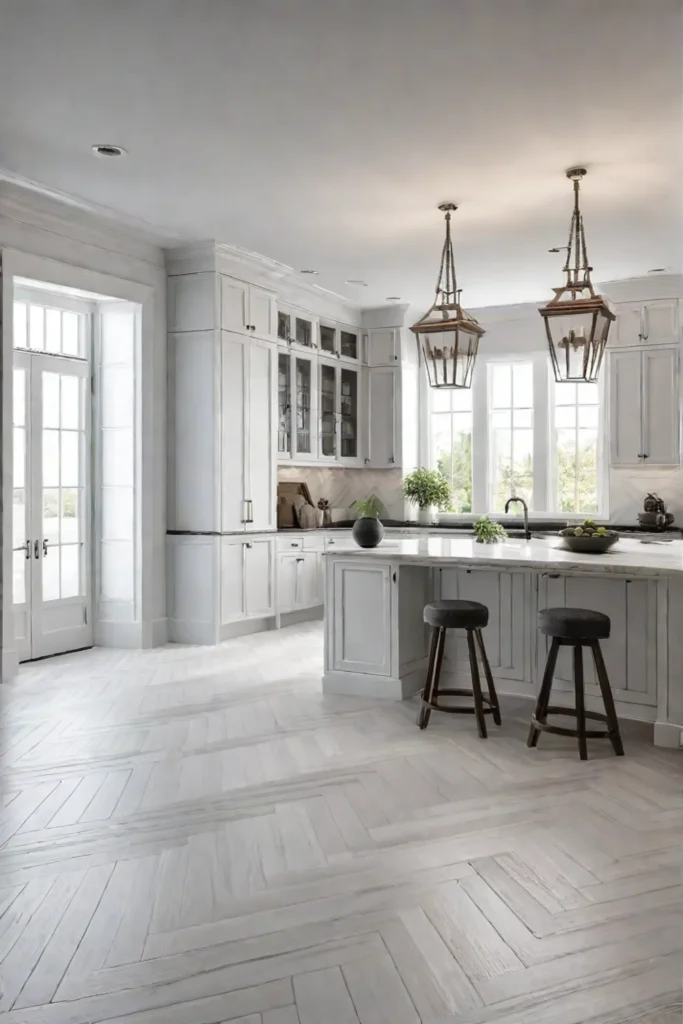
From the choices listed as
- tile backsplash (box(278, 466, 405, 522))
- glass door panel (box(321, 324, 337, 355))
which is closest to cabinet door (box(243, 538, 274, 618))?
tile backsplash (box(278, 466, 405, 522))

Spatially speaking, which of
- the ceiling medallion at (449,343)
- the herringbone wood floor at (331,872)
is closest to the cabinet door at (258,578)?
the herringbone wood floor at (331,872)

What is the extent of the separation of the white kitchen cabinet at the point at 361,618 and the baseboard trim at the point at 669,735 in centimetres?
149

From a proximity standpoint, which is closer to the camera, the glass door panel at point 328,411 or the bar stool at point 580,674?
the bar stool at point 580,674

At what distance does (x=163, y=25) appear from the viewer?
3205 mm

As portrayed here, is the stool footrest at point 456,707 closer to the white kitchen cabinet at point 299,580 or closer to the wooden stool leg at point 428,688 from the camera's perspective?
the wooden stool leg at point 428,688

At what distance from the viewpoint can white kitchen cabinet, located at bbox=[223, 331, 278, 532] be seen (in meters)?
6.47

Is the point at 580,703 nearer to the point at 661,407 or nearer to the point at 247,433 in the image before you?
the point at 247,433

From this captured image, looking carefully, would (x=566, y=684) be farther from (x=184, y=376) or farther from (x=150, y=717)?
(x=184, y=376)

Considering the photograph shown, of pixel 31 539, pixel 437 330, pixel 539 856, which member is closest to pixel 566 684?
pixel 539 856

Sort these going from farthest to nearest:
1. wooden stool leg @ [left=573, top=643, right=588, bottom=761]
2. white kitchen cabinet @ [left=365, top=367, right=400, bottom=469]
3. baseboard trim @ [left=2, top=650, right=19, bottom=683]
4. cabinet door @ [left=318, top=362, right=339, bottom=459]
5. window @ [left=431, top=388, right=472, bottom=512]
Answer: window @ [left=431, top=388, right=472, bottom=512], white kitchen cabinet @ [left=365, top=367, right=400, bottom=469], cabinet door @ [left=318, top=362, right=339, bottom=459], baseboard trim @ [left=2, top=650, right=19, bottom=683], wooden stool leg @ [left=573, top=643, right=588, bottom=761]

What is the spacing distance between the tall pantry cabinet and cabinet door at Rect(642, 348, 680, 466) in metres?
3.65

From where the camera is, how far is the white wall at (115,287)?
199 inches

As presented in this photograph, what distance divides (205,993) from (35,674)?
3785 mm

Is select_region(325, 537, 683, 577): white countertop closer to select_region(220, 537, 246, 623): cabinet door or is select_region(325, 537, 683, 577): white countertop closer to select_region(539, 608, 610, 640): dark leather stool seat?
select_region(539, 608, 610, 640): dark leather stool seat
